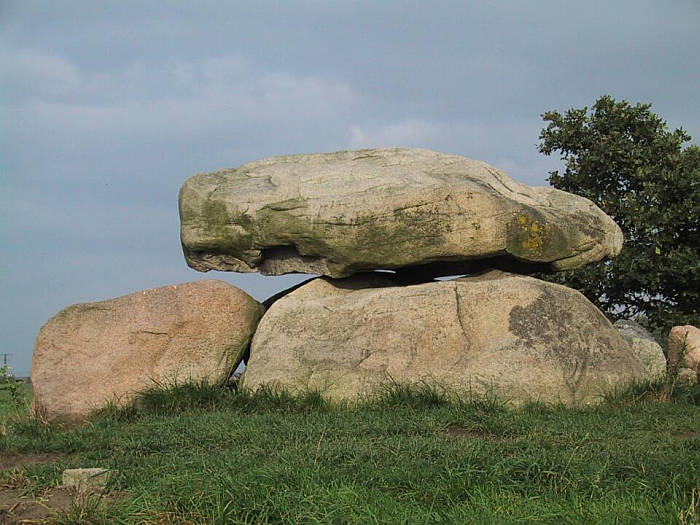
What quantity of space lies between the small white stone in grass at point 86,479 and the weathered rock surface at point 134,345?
13.7 feet

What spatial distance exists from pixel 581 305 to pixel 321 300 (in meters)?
3.49

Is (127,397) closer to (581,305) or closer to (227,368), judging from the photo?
(227,368)

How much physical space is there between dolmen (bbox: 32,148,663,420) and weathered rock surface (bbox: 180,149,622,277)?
2 centimetres

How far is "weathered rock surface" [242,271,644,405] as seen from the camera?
1013cm

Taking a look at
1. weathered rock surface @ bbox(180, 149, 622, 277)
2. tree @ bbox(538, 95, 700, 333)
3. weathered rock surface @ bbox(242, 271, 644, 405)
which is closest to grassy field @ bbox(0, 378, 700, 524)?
weathered rock surface @ bbox(242, 271, 644, 405)

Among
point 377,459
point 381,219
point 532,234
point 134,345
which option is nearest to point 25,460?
point 134,345

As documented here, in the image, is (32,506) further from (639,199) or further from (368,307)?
(639,199)

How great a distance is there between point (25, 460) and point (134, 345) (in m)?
2.80

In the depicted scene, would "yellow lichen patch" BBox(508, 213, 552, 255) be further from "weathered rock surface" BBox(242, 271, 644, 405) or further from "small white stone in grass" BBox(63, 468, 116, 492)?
"small white stone in grass" BBox(63, 468, 116, 492)

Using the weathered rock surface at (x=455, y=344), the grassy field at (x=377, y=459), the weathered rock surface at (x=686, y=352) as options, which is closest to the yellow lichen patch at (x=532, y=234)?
the weathered rock surface at (x=455, y=344)

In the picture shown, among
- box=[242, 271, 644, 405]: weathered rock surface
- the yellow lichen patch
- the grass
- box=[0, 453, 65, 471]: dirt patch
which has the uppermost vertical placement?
the yellow lichen patch

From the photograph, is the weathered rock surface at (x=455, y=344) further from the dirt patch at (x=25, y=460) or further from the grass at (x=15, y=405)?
the grass at (x=15, y=405)

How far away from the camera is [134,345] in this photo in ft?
36.8

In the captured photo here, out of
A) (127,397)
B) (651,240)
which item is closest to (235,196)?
(127,397)
